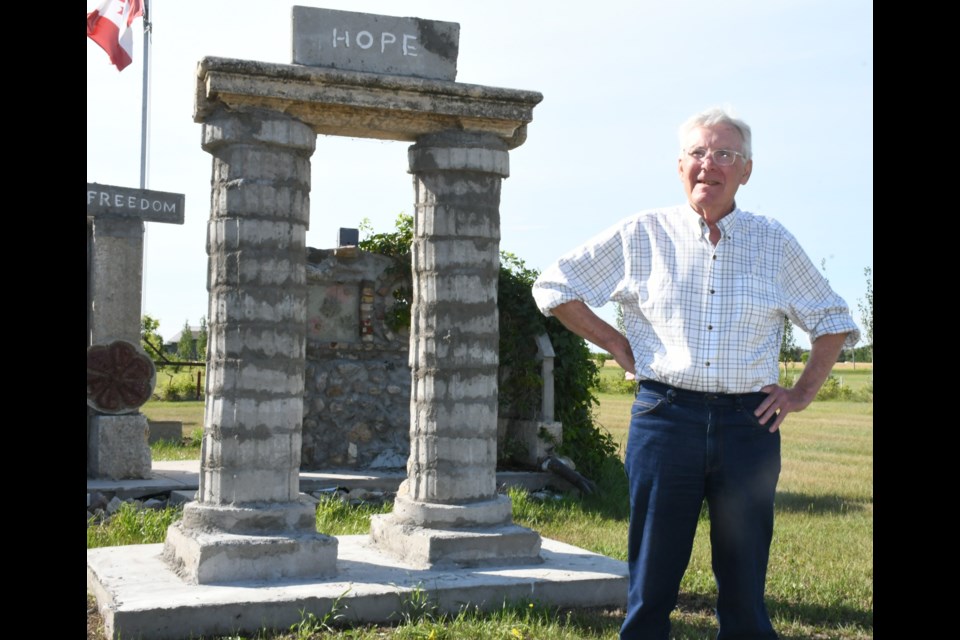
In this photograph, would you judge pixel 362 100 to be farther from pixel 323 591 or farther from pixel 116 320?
pixel 116 320

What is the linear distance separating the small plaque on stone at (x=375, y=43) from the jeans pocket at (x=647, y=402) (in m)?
3.64

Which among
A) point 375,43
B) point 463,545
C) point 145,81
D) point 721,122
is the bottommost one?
point 463,545

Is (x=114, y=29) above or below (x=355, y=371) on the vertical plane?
above

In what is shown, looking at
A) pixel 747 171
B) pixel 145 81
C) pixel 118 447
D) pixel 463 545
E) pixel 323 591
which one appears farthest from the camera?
pixel 145 81

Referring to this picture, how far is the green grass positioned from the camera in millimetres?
5625

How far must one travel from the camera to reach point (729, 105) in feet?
12.0

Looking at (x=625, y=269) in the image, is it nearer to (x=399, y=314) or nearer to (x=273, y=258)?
(x=273, y=258)

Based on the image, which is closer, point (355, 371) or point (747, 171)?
point (747, 171)

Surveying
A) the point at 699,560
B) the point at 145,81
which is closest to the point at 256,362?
the point at 699,560

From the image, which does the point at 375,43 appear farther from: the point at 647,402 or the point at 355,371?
the point at 355,371

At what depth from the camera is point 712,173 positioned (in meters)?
3.61

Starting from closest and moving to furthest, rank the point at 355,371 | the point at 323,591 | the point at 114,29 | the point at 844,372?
the point at 323,591 < the point at 355,371 < the point at 114,29 < the point at 844,372

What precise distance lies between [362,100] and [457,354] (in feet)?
5.61
